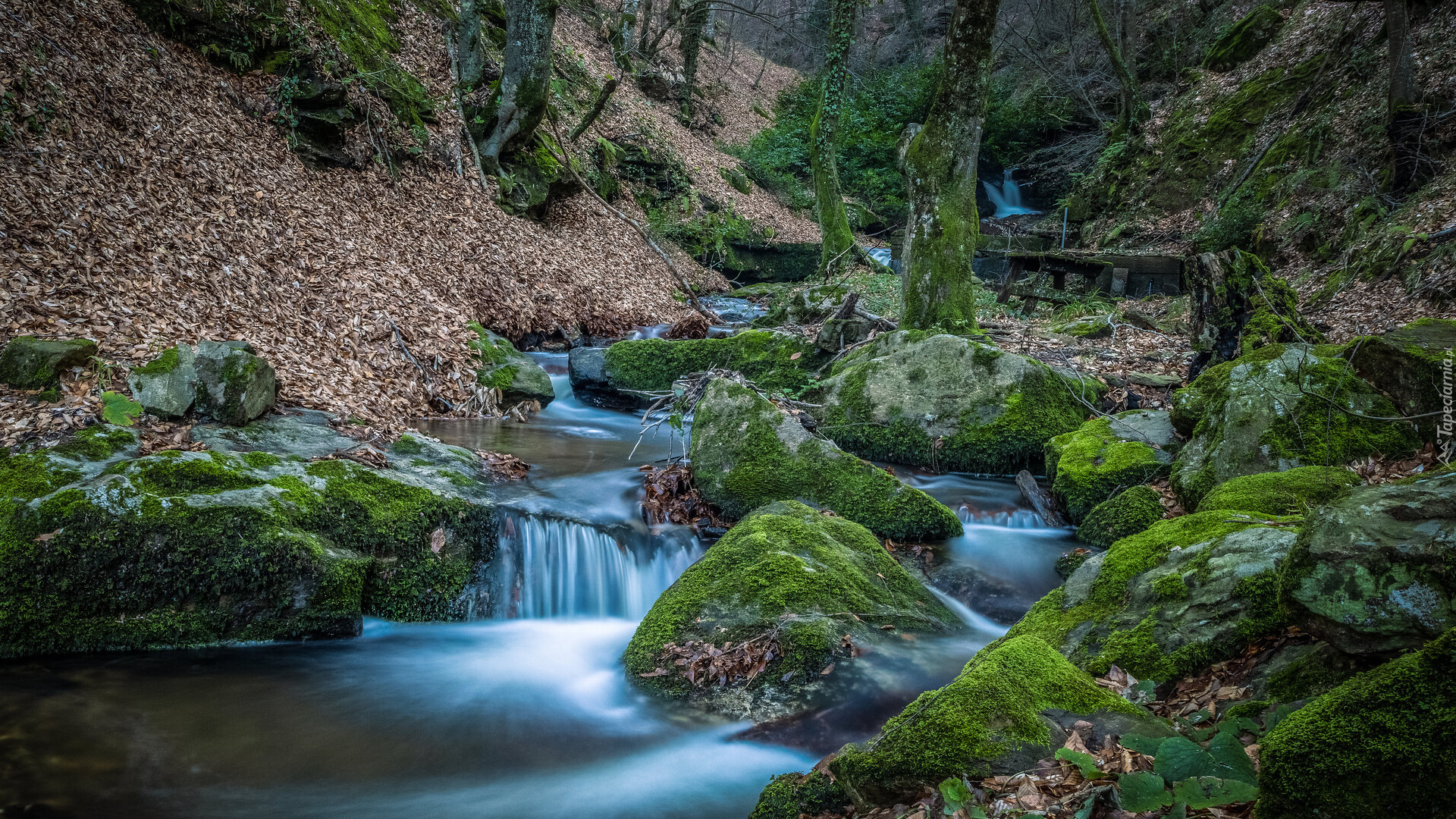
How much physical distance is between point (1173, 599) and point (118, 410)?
6824 mm

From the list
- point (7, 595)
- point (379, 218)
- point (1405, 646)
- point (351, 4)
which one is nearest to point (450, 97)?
point (351, 4)

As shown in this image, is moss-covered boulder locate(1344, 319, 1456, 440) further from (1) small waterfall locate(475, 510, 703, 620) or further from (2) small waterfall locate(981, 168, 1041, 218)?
(2) small waterfall locate(981, 168, 1041, 218)

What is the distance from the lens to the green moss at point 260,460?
5188 mm

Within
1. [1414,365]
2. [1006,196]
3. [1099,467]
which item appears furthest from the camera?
[1006,196]

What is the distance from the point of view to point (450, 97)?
13.7 meters

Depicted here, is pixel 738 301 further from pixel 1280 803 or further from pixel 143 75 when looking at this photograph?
pixel 1280 803

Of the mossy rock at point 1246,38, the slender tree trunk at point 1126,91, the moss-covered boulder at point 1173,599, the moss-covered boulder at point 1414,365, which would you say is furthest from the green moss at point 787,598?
the mossy rock at point 1246,38

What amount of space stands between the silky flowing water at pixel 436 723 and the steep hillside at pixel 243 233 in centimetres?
232

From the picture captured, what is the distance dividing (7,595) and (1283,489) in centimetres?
739

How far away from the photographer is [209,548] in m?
4.50

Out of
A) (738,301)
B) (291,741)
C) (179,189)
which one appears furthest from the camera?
(738,301)

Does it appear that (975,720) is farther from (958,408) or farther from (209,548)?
(958,408)

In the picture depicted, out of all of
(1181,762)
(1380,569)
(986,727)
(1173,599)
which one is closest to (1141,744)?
(1181,762)

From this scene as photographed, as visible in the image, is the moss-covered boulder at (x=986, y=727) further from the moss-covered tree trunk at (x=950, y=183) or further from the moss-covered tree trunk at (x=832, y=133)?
the moss-covered tree trunk at (x=832, y=133)
